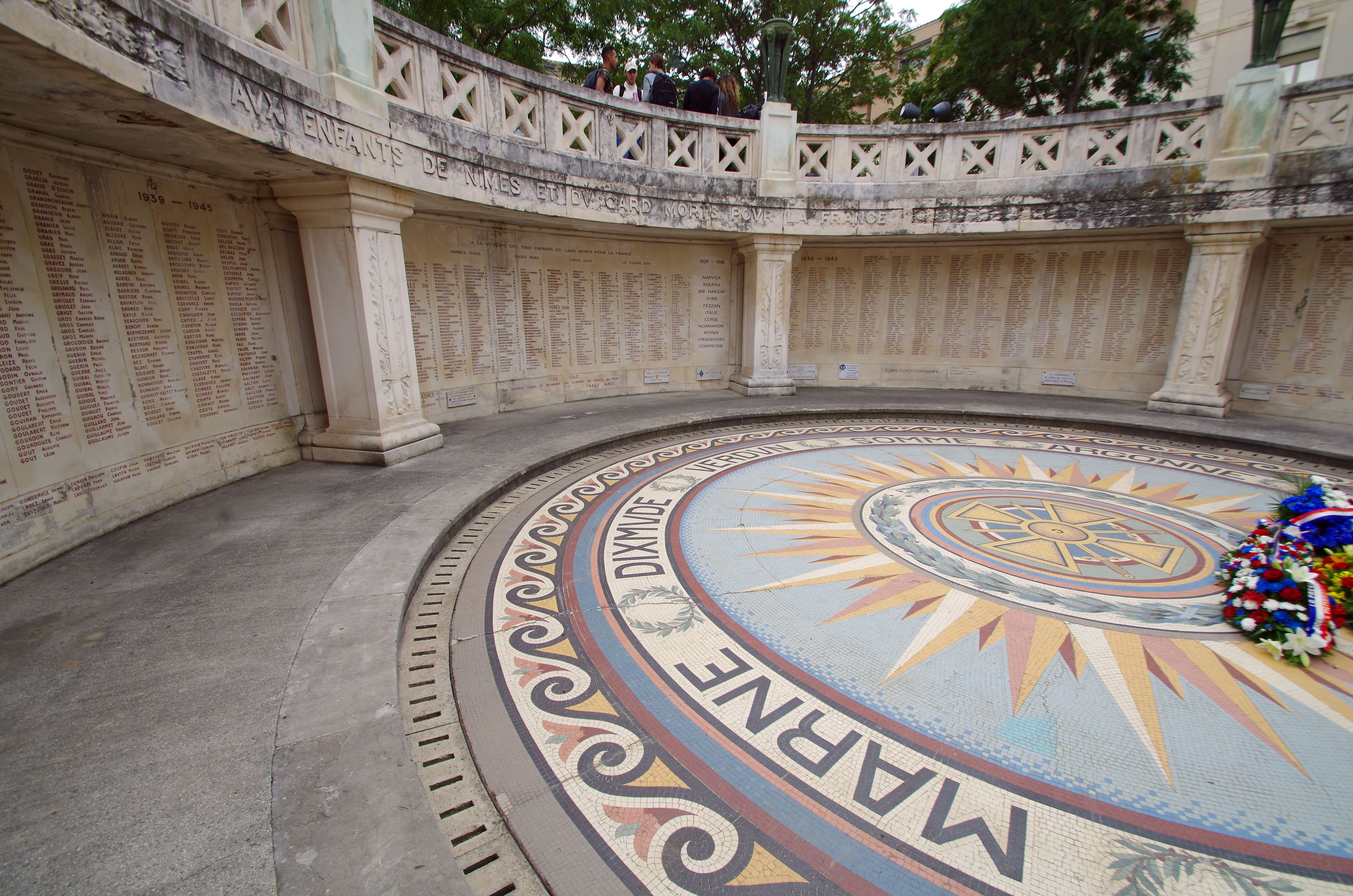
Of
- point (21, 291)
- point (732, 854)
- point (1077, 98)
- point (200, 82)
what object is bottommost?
point (732, 854)

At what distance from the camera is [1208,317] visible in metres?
8.51

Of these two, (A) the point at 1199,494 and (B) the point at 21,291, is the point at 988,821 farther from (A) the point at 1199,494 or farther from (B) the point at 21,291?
(B) the point at 21,291

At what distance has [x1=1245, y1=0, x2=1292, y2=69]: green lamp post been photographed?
7.60m

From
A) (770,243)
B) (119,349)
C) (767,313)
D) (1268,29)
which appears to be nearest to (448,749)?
(119,349)

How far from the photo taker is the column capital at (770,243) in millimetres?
9586

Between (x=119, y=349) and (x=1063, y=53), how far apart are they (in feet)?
65.6

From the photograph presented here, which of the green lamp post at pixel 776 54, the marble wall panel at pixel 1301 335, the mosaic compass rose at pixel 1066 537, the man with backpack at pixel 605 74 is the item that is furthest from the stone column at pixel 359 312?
the marble wall panel at pixel 1301 335

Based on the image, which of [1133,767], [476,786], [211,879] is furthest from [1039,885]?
[211,879]

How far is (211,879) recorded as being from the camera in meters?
1.75

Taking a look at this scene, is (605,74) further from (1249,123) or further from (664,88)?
(1249,123)

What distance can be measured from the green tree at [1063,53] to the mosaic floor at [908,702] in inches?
575

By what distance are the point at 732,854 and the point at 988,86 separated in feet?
64.7

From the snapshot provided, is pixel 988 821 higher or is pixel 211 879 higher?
pixel 211 879

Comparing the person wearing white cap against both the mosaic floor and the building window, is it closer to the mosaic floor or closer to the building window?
the mosaic floor
